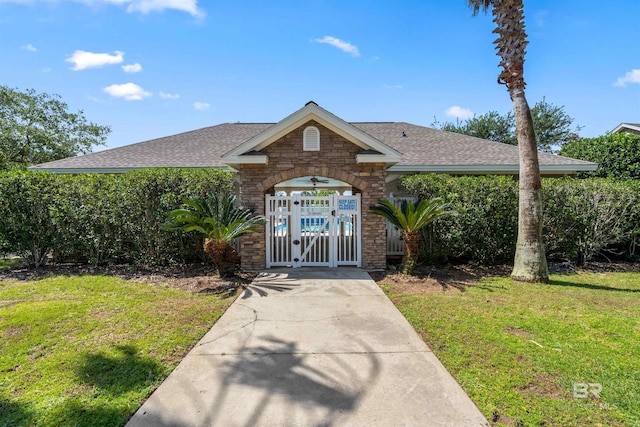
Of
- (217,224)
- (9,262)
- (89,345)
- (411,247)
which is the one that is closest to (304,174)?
(217,224)

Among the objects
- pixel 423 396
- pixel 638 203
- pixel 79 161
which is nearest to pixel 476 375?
pixel 423 396

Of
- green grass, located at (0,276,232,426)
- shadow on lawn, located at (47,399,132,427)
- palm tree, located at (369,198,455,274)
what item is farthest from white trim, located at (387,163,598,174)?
shadow on lawn, located at (47,399,132,427)

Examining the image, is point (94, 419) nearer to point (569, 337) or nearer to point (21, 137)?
point (569, 337)

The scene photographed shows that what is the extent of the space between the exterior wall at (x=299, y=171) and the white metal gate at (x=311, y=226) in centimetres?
32

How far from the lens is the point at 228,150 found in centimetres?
1252

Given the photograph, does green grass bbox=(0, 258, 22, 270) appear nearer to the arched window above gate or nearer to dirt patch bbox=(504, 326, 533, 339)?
the arched window above gate

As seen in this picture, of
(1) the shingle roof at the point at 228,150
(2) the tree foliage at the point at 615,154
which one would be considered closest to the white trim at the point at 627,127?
(2) the tree foliage at the point at 615,154

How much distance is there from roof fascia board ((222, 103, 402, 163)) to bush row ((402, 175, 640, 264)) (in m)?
1.91

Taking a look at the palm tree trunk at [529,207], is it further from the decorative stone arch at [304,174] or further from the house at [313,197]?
the decorative stone arch at [304,174]

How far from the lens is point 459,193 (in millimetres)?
8648

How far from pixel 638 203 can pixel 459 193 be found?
5412mm

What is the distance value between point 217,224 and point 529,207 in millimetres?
7478

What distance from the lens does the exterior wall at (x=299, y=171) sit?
331 inches

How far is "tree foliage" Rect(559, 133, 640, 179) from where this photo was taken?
39.6 ft
